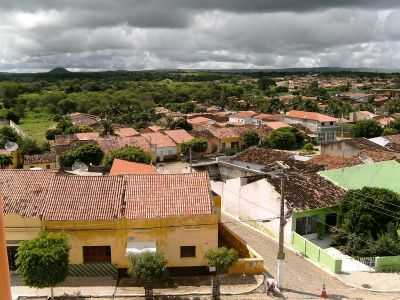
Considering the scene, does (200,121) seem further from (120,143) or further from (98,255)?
(98,255)

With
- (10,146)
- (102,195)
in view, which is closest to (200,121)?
(10,146)

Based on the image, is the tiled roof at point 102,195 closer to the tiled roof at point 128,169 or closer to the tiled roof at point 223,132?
the tiled roof at point 128,169

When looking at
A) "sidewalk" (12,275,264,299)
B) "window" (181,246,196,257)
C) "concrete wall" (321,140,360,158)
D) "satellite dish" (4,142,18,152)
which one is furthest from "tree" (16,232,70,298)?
"satellite dish" (4,142,18,152)

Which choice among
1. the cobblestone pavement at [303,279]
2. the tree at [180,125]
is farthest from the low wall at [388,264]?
the tree at [180,125]

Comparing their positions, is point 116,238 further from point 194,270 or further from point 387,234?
point 387,234

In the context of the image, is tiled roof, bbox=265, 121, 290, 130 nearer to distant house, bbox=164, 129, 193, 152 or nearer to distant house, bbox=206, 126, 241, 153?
distant house, bbox=206, 126, 241, 153
